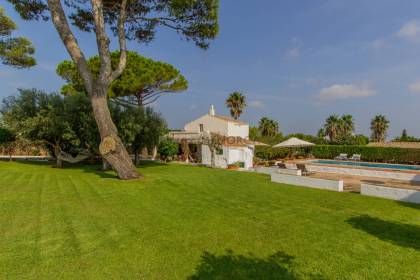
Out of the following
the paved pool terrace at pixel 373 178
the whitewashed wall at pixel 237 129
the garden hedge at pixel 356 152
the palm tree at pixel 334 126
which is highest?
the palm tree at pixel 334 126

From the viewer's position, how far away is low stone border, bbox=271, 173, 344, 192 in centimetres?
1059

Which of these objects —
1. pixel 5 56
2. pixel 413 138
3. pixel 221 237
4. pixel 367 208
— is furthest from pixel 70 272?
pixel 413 138

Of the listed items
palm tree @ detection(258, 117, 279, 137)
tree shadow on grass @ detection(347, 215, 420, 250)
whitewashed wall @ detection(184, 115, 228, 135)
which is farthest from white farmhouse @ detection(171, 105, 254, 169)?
palm tree @ detection(258, 117, 279, 137)

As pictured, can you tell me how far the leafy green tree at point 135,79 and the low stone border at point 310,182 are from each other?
51.0 ft

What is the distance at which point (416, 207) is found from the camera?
7.94 meters

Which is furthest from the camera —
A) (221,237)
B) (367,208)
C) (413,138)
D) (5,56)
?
(413,138)

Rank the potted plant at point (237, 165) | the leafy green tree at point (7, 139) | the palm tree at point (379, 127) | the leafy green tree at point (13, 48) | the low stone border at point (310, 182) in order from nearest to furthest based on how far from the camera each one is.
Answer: the low stone border at point (310, 182) < the leafy green tree at point (13, 48) < the leafy green tree at point (7, 139) < the potted plant at point (237, 165) < the palm tree at point (379, 127)

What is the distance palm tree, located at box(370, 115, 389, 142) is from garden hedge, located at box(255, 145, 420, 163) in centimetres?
1767

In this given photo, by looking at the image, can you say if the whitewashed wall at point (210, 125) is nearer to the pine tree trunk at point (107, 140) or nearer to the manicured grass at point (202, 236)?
the pine tree trunk at point (107, 140)

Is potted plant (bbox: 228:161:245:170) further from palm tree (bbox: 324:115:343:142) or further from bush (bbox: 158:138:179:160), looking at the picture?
palm tree (bbox: 324:115:343:142)

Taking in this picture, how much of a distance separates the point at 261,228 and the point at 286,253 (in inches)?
50.9

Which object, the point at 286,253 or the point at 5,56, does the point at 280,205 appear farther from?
the point at 5,56

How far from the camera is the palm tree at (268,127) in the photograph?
146ft

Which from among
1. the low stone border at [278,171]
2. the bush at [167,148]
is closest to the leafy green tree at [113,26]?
the low stone border at [278,171]
